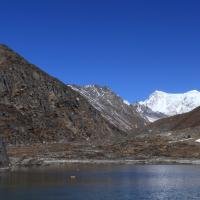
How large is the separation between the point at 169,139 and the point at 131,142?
1230 cm

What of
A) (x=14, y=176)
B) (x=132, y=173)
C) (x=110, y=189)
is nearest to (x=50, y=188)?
(x=110, y=189)

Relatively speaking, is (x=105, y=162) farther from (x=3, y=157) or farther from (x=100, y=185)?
(x=100, y=185)

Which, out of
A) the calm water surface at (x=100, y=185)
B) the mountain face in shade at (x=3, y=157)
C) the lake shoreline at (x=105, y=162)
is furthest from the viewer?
the lake shoreline at (x=105, y=162)

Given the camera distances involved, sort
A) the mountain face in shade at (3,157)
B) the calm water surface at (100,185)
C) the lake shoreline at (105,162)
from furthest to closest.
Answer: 1. the lake shoreline at (105,162)
2. the mountain face in shade at (3,157)
3. the calm water surface at (100,185)

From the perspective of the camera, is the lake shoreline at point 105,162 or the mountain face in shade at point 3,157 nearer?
the mountain face in shade at point 3,157

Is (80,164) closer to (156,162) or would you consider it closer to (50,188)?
(156,162)

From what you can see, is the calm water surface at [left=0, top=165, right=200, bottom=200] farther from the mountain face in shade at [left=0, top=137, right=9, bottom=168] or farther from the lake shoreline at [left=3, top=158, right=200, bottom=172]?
the lake shoreline at [left=3, top=158, right=200, bottom=172]

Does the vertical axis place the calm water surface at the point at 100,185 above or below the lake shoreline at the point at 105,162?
below

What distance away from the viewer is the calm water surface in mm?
73125

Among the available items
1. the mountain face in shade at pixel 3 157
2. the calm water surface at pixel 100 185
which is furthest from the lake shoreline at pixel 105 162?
the calm water surface at pixel 100 185

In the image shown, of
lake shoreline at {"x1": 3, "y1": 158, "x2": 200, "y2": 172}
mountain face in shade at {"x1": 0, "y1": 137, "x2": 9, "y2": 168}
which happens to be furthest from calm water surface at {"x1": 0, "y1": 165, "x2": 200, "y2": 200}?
lake shoreline at {"x1": 3, "y1": 158, "x2": 200, "y2": 172}

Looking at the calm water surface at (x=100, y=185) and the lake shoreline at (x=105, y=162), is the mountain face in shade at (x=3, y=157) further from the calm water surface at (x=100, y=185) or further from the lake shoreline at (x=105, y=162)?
the calm water surface at (x=100, y=185)

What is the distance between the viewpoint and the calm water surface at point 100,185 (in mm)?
73125

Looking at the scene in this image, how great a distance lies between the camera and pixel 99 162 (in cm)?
14725
